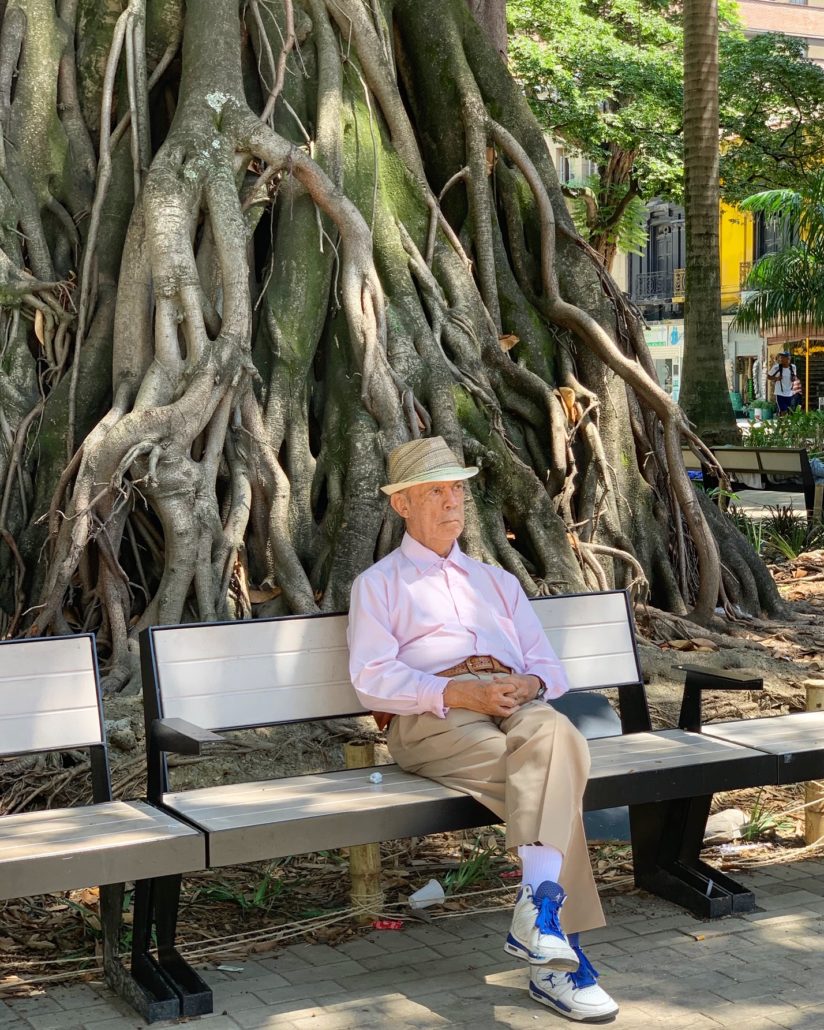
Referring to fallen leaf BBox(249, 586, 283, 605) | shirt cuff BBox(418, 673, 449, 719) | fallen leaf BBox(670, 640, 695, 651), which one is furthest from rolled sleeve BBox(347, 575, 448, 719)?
fallen leaf BBox(670, 640, 695, 651)

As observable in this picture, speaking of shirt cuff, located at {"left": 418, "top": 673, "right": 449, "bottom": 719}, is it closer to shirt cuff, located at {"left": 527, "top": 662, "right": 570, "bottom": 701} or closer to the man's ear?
shirt cuff, located at {"left": 527, "top": 662, "right": 570, "bottom": 701}

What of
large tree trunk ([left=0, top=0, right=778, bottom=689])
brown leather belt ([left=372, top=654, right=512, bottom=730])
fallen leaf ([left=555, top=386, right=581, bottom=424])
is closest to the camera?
brown leather belt ([left=372, top=654, right=512, bottom=730])

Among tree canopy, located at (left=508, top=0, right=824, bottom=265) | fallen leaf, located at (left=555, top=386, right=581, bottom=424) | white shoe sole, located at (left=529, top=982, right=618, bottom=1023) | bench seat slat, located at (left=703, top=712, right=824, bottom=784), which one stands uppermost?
tree canopy, located at (left=508, top=0, right=824, bottom=265)

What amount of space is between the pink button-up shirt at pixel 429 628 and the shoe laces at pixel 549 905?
639 millimetres

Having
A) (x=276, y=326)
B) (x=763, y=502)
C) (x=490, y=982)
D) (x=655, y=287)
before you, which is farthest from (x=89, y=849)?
(x=655, y=287)

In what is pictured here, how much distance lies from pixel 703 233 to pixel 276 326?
853cm

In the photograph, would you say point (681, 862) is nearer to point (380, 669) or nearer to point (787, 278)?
point (380, 669)

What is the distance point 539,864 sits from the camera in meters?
3.99

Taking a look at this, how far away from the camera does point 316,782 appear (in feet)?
14.5

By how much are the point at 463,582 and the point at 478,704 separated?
0.46m

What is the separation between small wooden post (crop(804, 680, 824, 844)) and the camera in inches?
210

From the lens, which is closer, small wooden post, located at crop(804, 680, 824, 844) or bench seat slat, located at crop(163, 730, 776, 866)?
bench seat slat, located at crop(163, 730, 776, 866)

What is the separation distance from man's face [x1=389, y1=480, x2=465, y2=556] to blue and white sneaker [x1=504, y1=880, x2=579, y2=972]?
3.78ft

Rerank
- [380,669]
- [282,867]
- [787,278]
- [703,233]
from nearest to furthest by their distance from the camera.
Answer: [380,669] < [282,867] < [703,233] < [787,278]
